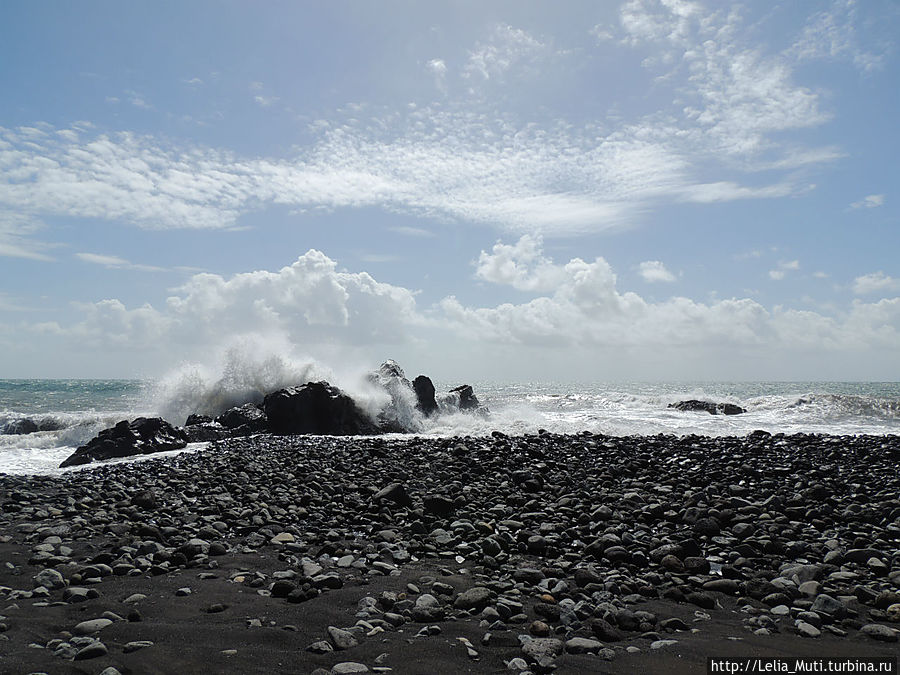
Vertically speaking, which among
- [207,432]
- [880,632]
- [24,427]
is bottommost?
[24,427]

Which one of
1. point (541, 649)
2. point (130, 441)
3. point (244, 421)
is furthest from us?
point (244, 421)

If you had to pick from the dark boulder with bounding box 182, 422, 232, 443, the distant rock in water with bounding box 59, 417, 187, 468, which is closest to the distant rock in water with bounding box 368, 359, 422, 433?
the dark boulder with bounding box 182, 422, 232, 443

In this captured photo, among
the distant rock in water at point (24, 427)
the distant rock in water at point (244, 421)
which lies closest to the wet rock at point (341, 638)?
the distant rock in water at point (244, 421)

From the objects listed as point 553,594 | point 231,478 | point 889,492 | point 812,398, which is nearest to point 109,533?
point 231,478

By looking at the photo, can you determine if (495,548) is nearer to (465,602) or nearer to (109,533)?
(465,602)

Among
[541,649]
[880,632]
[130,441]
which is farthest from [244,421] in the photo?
[880,632]

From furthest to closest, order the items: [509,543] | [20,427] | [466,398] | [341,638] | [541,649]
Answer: [466,398], [20,427], [509,543], [341,638], [541,649]

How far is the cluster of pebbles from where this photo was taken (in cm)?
432

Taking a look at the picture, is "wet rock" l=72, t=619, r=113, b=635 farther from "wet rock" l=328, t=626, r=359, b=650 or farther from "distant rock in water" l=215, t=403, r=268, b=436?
"distant rock in water" l=215, t=403, r=268, b=436

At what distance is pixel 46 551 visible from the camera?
615 cm

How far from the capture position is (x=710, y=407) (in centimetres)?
3322

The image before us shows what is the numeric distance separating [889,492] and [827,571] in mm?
4738

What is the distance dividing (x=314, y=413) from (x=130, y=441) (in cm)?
631

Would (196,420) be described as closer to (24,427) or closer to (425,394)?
(24,427)
